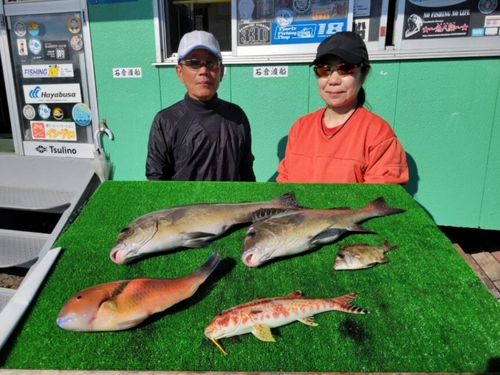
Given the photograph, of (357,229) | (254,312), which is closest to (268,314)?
(254,312)

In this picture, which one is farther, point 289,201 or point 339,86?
point 339,86

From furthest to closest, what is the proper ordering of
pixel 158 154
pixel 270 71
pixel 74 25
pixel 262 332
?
pixel 74 25 < pixel 270 71 < pixel 158 154 < pixel 262 332

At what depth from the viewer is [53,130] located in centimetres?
492

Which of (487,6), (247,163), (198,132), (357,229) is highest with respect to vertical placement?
(487,6)

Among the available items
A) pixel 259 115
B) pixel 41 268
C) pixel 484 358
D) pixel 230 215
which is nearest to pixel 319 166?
pixel 230 215

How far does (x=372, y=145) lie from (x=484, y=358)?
1257 millimetres

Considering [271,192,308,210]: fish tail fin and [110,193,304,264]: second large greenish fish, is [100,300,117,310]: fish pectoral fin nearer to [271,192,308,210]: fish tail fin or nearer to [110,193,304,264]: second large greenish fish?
[110,193,304,264]: second large greenish fish

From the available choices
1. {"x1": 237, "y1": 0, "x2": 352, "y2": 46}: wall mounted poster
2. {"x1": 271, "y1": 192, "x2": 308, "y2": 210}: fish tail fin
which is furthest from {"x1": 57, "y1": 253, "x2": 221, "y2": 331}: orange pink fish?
{"x1": 237, "y1": 0, "x2": 352, "y2": 46}: wall mounted poster

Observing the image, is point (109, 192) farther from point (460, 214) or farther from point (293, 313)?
point (460, 214)

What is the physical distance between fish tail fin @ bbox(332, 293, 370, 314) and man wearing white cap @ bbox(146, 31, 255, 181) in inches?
60.0

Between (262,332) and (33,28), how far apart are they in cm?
525

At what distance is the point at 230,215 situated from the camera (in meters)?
1.45

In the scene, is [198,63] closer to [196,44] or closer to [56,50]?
[196,44]

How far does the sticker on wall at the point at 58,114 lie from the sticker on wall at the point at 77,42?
860 mm
